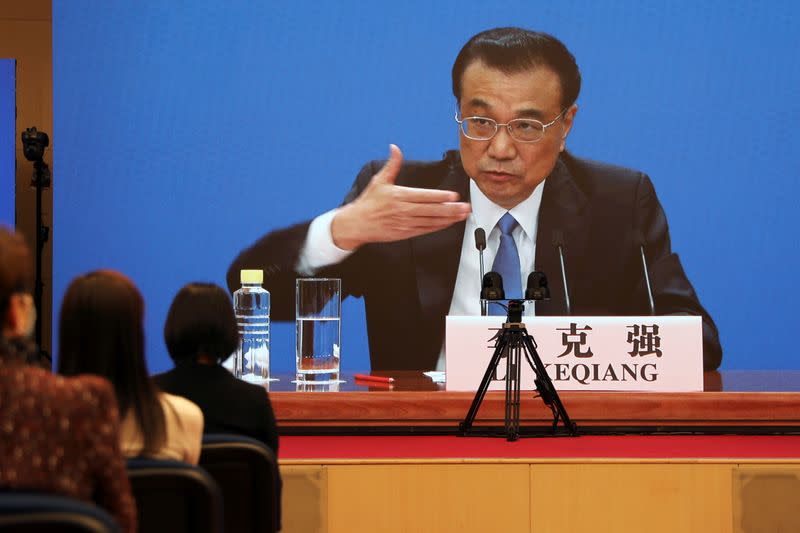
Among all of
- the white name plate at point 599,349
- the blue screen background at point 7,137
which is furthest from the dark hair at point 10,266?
the blue screen background at point 7,137

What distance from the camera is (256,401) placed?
2.00m

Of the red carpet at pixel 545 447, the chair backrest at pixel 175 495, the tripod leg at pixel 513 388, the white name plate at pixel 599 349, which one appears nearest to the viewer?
the chair backrest at pixel 175 495

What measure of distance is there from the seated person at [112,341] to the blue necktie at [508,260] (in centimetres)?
284

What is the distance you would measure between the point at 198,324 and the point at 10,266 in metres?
0.73

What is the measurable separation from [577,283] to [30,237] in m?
2.71

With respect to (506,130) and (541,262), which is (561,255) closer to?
(541,262)

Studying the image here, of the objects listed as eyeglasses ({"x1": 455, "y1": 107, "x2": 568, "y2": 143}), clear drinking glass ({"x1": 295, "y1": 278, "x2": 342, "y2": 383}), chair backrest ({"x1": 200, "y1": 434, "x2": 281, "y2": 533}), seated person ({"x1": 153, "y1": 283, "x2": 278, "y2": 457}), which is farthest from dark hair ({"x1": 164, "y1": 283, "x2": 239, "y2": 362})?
eyeglasses ({"x1": 455, "y1": 107, "x2": 568, "y2": 143})

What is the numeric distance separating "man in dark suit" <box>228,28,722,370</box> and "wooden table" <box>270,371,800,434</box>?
116 cm

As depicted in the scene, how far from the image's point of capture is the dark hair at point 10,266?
1263mm

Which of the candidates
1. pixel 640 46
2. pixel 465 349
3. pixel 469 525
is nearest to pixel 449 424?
pixel 465 349

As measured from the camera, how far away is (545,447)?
2.94m

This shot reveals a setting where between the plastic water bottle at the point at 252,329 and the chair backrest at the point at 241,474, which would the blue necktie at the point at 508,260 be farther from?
the chair backrest at the point at 241,474

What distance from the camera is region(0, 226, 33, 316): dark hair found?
1.26 metres

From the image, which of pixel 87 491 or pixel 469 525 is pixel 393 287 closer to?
pixel 469 525
